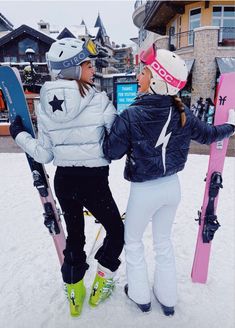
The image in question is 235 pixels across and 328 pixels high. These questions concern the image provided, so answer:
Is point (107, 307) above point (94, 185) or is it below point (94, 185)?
below

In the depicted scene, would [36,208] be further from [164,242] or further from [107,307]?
[164,242]

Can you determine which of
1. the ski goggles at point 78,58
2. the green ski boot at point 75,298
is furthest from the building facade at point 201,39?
the green ski boot at point 75,298

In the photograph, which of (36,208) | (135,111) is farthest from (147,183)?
(36,208)

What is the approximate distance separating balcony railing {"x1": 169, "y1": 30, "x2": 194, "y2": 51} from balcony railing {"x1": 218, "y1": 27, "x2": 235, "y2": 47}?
1.50 metres

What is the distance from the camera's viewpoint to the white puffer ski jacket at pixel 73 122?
1735 mm

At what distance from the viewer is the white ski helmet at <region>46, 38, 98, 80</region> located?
5.82 ft

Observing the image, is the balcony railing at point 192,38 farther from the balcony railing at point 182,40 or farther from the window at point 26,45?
the window at point 26,45

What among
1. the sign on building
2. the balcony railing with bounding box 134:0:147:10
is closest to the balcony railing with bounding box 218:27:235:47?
the sign on building

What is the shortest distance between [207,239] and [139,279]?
772mm

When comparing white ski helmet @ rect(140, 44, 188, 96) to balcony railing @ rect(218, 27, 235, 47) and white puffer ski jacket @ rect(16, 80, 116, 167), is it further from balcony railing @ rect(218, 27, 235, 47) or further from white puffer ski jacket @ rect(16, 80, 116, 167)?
balcony railing @ rect(218, 27, 235, 47)

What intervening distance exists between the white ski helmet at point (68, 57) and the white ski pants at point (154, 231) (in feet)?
2.92

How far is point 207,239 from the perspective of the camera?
8.09ft

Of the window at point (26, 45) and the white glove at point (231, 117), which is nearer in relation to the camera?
the white glove at point (231, 117)

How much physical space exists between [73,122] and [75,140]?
0.40ft
